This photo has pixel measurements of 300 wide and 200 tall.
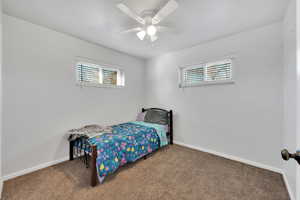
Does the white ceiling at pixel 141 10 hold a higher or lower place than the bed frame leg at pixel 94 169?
higher

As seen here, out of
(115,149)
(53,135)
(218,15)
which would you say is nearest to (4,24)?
(53,135)

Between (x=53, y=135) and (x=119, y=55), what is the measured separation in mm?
2371

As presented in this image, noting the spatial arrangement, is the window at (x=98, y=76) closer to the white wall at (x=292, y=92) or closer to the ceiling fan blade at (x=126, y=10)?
the ceiling fan blade at (x=126, y=10)

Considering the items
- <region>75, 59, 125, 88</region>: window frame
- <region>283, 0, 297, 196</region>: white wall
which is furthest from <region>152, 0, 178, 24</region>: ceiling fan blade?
<region>75, 59, 125, 88</region>: window frame

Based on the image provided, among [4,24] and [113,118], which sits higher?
[4,24]

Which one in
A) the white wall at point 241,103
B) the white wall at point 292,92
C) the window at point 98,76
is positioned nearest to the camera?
the white wall at point 292,92

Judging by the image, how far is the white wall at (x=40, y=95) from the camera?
1.91 m

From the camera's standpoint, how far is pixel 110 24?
2.13 m

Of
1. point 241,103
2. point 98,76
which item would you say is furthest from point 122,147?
Result: point 241,103

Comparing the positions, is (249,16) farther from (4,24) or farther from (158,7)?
(4,24)

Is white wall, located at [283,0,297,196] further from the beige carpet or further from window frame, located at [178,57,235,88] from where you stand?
window frame, located at [178,57,235,88]

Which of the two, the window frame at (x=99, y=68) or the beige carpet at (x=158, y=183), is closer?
the beige carpet at (x=158, y=183)

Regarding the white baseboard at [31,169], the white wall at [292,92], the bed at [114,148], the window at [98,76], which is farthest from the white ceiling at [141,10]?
the white baseboard at [31,169]

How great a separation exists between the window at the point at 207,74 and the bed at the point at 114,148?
1.26 metres
